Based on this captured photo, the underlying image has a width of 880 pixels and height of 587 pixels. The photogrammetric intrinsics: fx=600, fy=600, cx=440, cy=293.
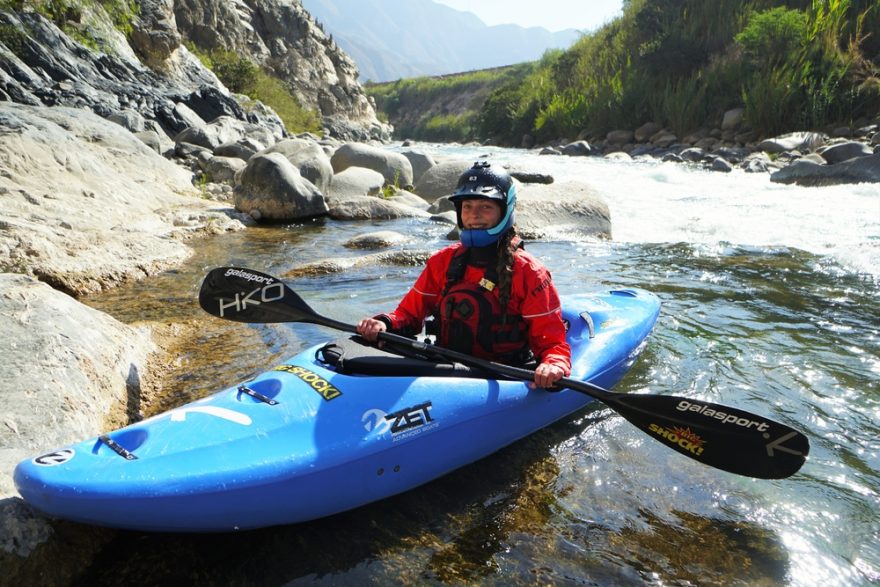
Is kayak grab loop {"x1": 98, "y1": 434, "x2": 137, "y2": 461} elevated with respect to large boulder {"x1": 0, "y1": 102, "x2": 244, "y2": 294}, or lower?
lower

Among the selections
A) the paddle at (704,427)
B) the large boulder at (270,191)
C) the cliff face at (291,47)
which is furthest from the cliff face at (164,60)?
the paddle at (704,427)

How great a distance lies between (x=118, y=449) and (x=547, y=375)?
1.69 m

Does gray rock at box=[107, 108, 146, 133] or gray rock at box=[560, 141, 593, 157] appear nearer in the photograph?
gray rock at box=[107, 108, 146, 133]

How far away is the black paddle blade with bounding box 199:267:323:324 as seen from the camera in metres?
3.36

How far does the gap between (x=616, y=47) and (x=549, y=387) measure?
23.5 m

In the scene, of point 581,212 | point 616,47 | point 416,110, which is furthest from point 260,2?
point 581,212

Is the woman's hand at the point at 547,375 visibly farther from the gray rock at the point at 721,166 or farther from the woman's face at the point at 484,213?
the gray rock at the point at 721,166

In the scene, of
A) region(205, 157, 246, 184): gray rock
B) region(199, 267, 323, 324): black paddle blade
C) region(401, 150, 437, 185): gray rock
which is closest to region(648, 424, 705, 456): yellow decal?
region(199, 267, 323, 324): black paddle blade

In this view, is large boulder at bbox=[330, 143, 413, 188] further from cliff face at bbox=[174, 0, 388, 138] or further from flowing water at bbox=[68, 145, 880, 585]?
→ cliff face at bbox=[174, 0, 388, 138]

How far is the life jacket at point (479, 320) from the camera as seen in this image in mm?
2947

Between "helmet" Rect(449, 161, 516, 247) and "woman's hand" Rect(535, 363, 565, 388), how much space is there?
676 mm

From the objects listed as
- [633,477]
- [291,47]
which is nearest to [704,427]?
[633,477]

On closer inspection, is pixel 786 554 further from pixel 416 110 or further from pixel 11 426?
pixel 416 110

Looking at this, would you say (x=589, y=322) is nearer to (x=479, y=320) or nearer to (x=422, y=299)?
(x=479, y=320)
